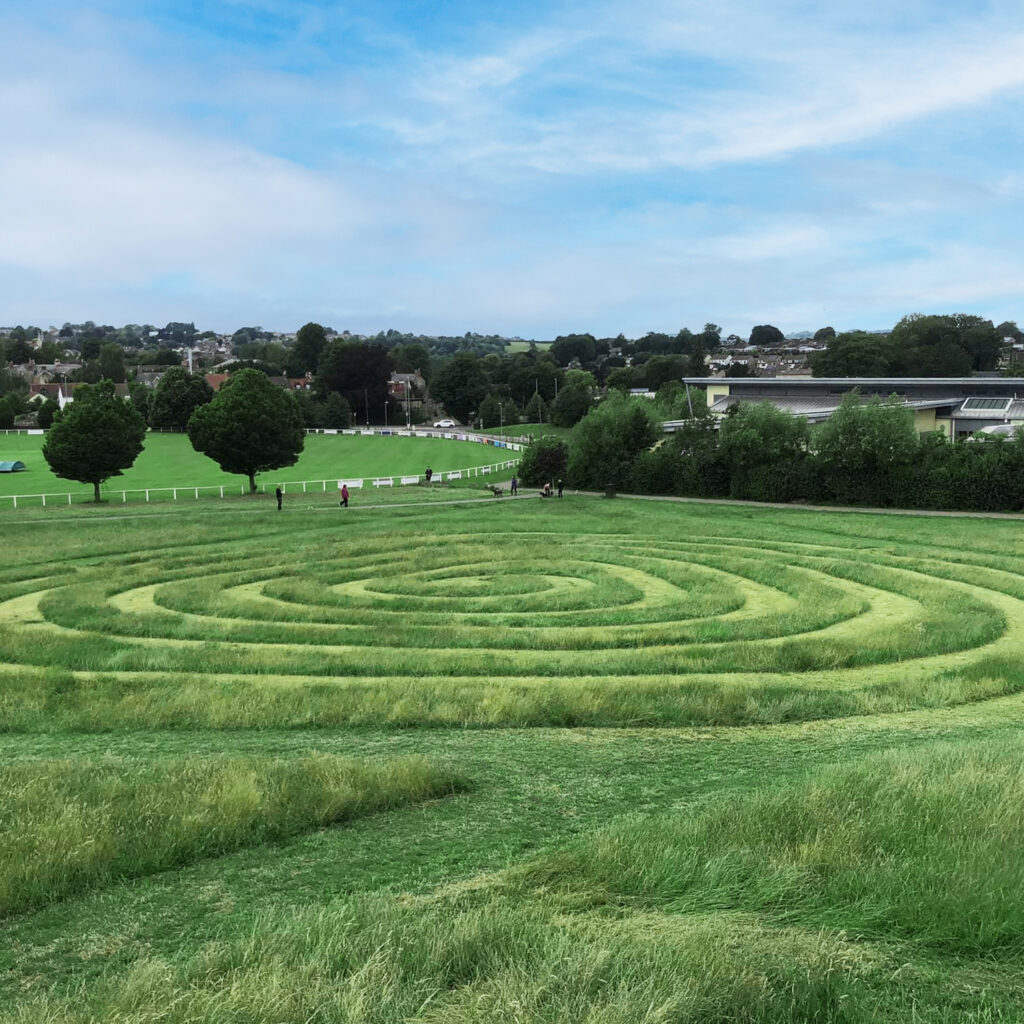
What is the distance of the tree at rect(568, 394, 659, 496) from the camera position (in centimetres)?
6319

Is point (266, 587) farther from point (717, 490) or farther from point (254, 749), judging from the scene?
Result: point (717, 490)

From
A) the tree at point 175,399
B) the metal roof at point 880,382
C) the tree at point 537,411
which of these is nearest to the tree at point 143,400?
the tree at point 175,399

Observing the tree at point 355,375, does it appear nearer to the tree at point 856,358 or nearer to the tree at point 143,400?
the tree at point 143,400

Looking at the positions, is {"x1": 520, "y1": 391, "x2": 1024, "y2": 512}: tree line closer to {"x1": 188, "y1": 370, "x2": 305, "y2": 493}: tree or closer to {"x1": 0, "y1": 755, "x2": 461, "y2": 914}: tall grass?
{"x1": 188, "y1": 370, "x2": 305, "y2": 493}: tree

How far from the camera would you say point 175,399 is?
142 metres

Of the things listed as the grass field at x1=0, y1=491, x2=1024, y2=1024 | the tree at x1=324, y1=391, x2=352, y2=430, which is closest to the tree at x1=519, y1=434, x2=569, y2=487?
the grass field at x1=0, y1=491, x2=1024, y2=1024

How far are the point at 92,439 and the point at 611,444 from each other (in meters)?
31.8

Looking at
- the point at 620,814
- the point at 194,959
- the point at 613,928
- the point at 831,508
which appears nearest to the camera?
the point at 194,959

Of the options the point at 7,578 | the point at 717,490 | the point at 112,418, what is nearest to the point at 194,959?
the point at 7,578

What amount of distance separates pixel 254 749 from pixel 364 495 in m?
48.3

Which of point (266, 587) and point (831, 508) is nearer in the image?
point (266, 587)

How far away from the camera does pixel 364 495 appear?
62094 mm

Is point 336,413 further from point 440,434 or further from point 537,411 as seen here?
point 537,411

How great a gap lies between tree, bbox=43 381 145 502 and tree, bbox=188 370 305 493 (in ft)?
14.9
